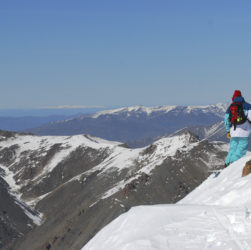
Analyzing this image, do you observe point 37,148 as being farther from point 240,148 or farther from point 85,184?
point 240,148

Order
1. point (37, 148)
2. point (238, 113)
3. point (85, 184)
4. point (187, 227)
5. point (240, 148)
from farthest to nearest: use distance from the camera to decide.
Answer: point (37, 148) → point (85, 184) → point (240, 148) → point (238, 113) → point (187, 227)

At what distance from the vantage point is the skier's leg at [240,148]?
16109mm

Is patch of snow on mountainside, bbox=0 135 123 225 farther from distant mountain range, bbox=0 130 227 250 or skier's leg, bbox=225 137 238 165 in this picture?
skier's leg, bbox=225 137 238 165

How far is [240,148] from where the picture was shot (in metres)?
16.5

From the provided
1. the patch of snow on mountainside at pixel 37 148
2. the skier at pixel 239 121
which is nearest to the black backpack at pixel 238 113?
the skier at pixel 239 121

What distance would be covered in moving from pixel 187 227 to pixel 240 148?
848 centimetres

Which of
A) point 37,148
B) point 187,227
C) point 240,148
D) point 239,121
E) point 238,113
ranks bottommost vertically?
point 37,148

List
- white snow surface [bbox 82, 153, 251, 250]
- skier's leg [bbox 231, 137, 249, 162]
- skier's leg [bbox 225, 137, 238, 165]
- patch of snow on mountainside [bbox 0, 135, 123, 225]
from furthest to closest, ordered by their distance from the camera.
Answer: patch of snow on mountainside [bbox 0, 135, 123, 225]
skier's leg [bbox 225, 137, 238, 165]
skier's leg [bbox 231, 137, 249, 162]
white snow surface [bbox 82, 153, 251, 250]

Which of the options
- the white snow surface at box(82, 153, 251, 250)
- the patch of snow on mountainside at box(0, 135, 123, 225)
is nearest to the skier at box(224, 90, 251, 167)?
the white snow surface at box(82, 153, 251, 250)

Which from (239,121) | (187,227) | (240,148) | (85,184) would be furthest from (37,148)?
(187,227)

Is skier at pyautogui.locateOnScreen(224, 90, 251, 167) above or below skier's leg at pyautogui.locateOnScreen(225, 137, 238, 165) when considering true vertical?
above

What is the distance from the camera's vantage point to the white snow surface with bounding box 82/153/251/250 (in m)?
8.06

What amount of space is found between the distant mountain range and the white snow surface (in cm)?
4869

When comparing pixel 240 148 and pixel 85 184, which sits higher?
pixel 240 148
